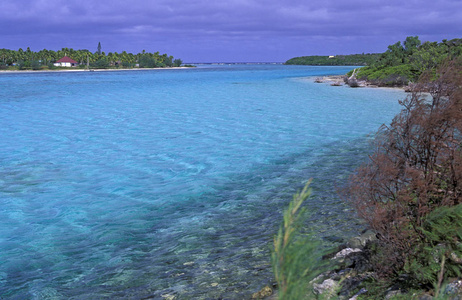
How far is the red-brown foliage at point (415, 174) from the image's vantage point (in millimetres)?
6398

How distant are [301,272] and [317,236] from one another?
673 cm

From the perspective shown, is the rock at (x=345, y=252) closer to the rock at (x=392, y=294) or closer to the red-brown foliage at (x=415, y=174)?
the red-brown foliage at (x=415, y=174)

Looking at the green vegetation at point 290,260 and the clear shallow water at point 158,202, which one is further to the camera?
the clear shallow water at point 158,202

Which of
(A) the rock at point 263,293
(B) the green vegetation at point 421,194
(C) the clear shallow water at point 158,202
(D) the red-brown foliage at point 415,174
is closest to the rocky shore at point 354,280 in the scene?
(A) the rock at point 263,293

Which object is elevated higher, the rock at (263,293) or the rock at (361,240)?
the rock at (361,240)

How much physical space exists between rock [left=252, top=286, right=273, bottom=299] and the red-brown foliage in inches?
75.3

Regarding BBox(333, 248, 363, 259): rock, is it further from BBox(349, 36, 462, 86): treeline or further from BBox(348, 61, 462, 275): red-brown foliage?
BBox(349, 36, 462, 86): treeline

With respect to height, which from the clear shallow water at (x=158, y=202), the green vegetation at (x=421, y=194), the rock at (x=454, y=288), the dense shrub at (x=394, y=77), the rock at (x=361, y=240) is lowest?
the clear shallow water at (x=158, y=202)

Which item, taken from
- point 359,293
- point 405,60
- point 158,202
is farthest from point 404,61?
point 359,293

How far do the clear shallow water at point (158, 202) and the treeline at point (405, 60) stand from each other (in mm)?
37615

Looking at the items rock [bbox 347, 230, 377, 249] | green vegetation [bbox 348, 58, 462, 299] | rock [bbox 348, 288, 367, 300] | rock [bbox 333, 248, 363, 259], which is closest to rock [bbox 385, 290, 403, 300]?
green vegetation [bbox 348, 58, 462, 299]

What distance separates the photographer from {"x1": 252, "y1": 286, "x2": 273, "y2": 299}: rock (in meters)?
6.80

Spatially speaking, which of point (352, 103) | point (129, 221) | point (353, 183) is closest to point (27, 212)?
point (129, 221)

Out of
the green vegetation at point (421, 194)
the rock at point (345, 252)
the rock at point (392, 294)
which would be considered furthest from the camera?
the rock at point (345, 252)
